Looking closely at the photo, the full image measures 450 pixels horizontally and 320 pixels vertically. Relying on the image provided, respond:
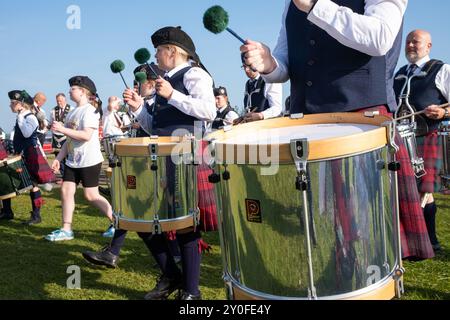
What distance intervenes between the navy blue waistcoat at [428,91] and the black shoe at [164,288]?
248 centimetres

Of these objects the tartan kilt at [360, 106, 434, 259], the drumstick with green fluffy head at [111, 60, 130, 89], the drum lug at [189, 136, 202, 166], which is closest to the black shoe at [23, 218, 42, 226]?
the drumstick with green fluffy head at [111, 60, 130, 89]

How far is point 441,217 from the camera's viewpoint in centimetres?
521

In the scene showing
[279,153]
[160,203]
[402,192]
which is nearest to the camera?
[279,153]

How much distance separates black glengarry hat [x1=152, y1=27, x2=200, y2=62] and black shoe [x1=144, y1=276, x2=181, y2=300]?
1.53m

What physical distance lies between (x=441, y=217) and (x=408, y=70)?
80.8 inches

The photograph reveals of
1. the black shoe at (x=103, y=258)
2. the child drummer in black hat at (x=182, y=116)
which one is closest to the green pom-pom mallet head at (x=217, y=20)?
the child drummer in black hat at (x=182, y=116)

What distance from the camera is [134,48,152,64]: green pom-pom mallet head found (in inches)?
122

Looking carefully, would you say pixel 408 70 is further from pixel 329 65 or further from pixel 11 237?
pixel 11 237

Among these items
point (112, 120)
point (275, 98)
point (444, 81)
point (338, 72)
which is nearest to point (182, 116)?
point (338, 72)

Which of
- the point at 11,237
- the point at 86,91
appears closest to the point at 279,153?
the point at 86,91

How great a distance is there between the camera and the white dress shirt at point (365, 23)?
1541 mm

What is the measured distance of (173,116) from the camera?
296 cm

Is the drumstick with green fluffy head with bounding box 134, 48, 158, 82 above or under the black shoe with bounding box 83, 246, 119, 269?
above

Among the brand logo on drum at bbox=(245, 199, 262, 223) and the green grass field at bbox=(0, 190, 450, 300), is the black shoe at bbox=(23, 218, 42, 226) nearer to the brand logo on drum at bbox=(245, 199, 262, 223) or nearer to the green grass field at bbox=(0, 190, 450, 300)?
the green grass field at bbox=(0, 190, 450, 300)
